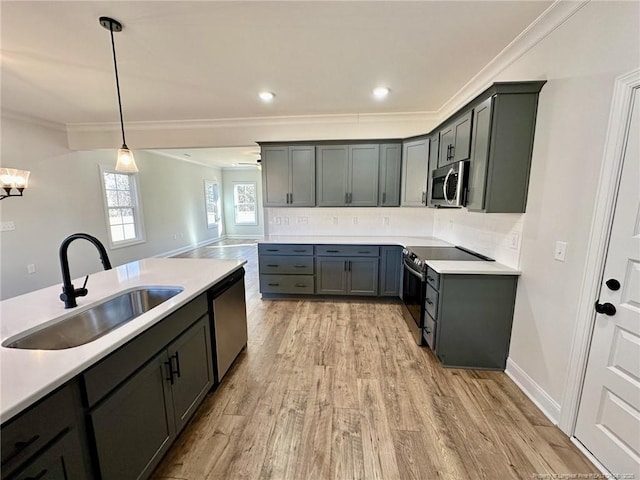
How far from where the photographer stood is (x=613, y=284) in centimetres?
138

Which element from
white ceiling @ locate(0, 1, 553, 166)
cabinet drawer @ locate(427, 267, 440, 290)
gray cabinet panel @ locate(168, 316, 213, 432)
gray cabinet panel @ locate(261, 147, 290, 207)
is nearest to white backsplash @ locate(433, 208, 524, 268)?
cabinet drawer @ locate(427, 267, 440, 290)

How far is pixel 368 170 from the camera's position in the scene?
12.4 ft

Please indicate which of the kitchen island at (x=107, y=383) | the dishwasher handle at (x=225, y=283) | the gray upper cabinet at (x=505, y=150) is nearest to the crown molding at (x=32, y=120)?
the kitchen island at (x=107, y=383)

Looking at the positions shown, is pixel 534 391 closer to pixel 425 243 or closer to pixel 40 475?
pixel 425 243

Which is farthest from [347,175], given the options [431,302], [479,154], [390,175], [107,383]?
[107,383]

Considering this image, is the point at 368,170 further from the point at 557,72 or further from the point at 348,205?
the point at 557,72

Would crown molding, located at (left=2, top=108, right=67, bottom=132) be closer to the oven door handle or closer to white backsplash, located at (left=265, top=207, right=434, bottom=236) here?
white backsplash, located at (left=265, top=207, right=434, bottom=236)

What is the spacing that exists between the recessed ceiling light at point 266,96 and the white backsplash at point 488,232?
8.53ft

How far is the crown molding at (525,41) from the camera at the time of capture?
1.65m

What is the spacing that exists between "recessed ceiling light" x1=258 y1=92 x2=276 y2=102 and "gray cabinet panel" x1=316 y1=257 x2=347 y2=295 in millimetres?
2110

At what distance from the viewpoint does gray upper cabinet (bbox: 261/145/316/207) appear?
12.6ft

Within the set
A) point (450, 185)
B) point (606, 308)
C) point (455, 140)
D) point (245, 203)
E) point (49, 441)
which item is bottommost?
point (49, 441)

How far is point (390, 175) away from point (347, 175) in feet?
2.00

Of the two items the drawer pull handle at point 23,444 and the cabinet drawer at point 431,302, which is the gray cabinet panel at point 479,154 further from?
the drawer pull handle at point 23,444
